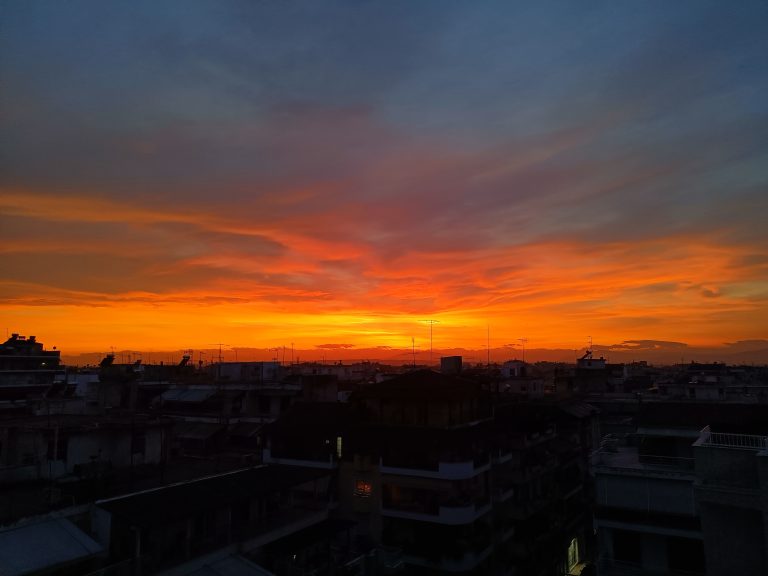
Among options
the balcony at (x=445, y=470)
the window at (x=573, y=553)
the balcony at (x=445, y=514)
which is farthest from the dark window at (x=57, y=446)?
the window at (x=573, y=553)

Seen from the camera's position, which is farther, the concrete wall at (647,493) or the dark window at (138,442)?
the dark window at (138,442)

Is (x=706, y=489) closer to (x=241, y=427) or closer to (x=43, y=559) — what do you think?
(x=43, y=559)

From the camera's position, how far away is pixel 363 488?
3569cm

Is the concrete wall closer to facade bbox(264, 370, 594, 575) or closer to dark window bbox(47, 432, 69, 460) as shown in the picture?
facade bbox(264, 370, 594, 575)

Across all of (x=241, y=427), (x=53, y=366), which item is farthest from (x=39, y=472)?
(x=53, y=366)

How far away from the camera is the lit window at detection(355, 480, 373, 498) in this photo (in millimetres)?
35500

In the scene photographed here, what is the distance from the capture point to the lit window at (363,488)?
35.5 metres

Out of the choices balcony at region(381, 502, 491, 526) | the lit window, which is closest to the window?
balcony at region(381, 502, 491, 526)

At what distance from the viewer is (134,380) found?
60.5m

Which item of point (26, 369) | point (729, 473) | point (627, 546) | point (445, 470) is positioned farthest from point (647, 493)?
point (26, 369)

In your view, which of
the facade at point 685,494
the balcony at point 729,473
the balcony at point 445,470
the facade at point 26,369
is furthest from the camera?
the facade at point 26,369

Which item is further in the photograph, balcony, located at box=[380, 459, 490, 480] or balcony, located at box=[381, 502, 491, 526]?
balcony, located at box=[380, 459, 490, 480]

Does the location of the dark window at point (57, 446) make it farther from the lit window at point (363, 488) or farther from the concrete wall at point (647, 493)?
the concrete wall at point (647, 493)

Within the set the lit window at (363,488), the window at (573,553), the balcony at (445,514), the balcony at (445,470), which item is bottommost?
the window at (573,553)
